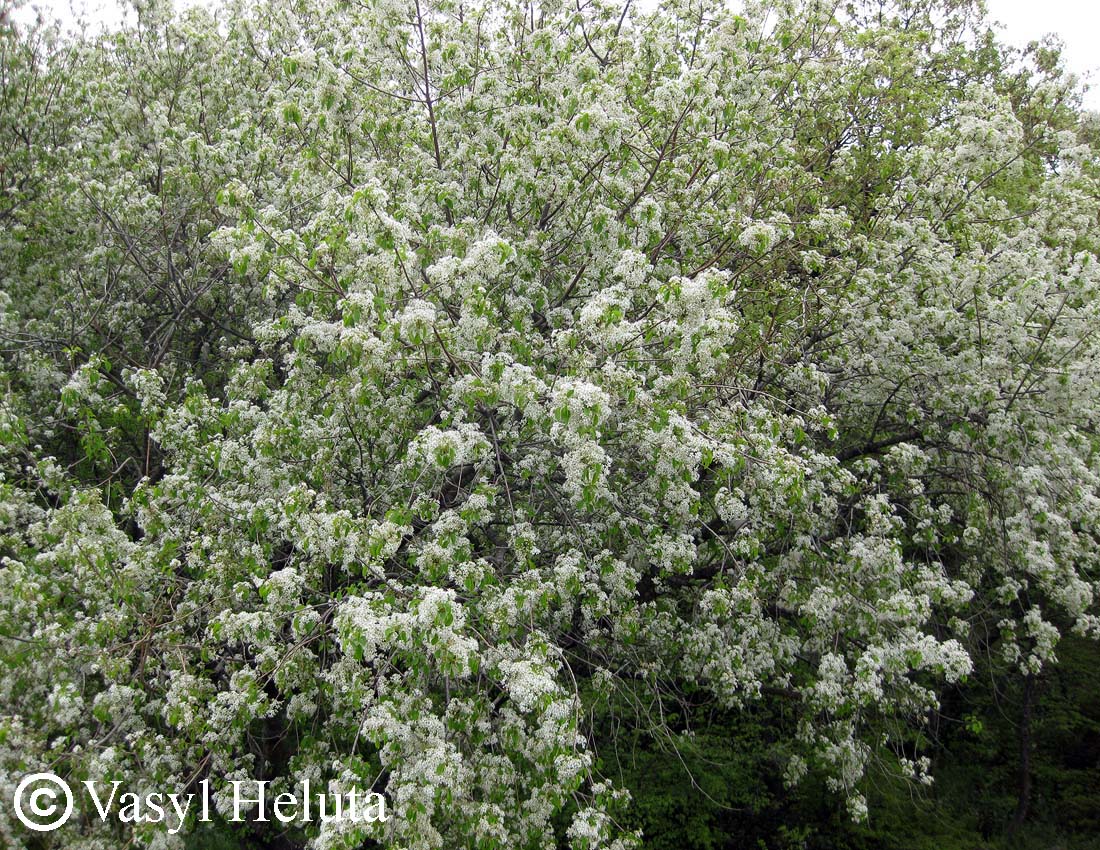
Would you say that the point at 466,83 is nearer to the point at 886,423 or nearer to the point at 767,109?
the point at 767,109

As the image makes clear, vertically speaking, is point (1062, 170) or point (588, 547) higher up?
point (1062, 170)

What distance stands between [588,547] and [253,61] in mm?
6898

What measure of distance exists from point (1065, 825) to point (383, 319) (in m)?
10.1

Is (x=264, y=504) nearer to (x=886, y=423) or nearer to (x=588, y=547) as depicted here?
(x=588, y=547)

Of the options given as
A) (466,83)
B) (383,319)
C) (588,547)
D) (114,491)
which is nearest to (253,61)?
(466,83)

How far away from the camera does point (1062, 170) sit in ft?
28.3

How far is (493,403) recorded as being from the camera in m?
5.32

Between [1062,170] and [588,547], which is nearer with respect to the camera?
[588,547]

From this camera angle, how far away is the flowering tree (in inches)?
201

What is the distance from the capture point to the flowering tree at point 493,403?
16.8ft

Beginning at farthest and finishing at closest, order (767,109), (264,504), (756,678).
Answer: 1. (767,109)
2. (756,678)
3. (264,504)

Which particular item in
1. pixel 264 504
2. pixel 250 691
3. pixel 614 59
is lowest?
pixel 250 691

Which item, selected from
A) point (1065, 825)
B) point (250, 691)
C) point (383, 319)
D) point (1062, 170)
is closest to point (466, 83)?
point (383, 319)

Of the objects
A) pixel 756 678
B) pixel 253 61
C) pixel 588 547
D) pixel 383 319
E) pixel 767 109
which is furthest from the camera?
pixel 253 61
